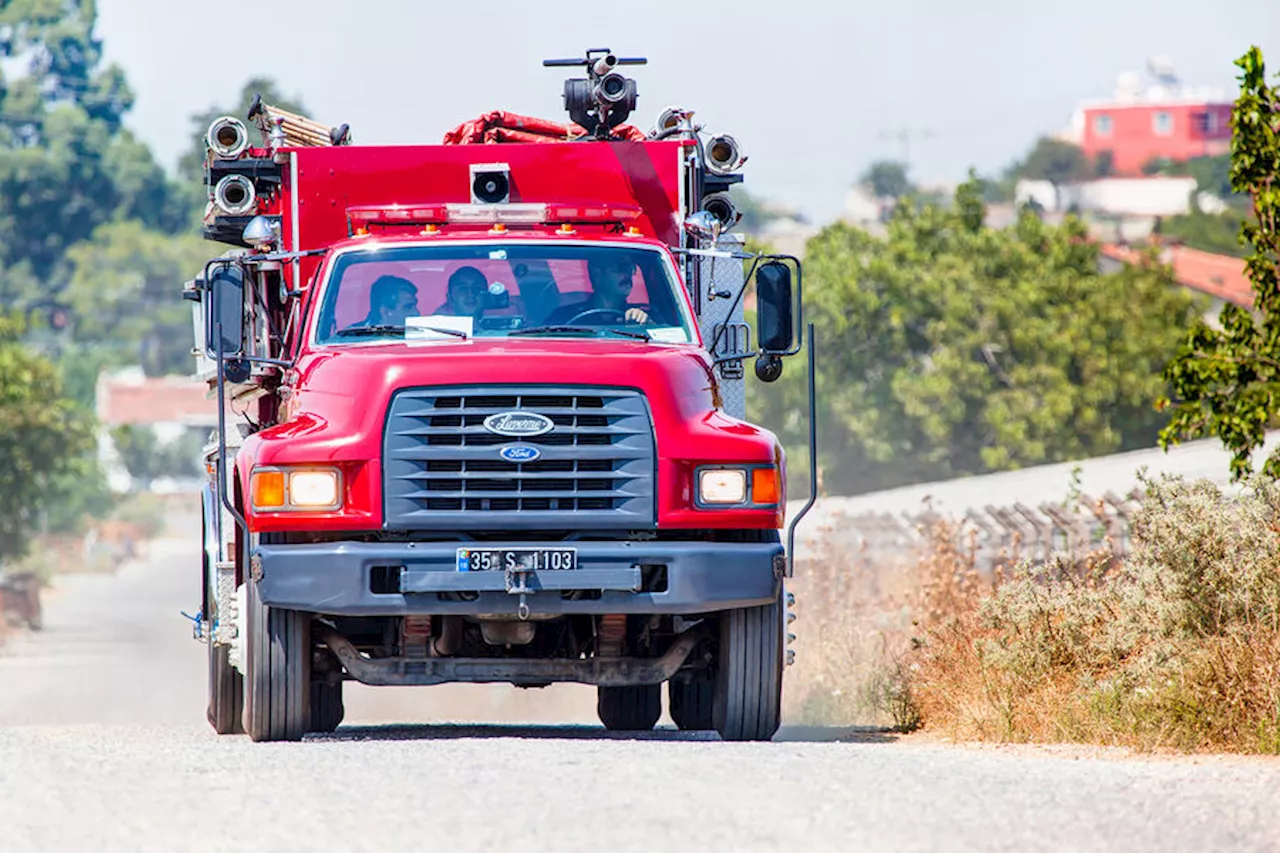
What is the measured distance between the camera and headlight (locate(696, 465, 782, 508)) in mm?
11750

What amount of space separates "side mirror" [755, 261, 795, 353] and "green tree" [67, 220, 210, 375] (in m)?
126

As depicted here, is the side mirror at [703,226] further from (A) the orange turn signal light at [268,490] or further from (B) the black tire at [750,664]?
(A) the orange turn signal light at [268,490]

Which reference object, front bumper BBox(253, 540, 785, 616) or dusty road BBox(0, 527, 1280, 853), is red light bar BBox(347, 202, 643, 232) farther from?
dusty road BBox(0, 527, 1280, 853)

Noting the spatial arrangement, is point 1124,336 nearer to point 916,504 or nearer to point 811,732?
point 916,504

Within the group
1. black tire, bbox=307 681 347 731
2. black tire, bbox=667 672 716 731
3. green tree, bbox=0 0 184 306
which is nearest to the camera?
black tire, bbox=667 672 716 731

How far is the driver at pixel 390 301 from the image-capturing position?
1271cm

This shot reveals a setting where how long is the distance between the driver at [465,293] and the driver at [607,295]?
388 millimetres

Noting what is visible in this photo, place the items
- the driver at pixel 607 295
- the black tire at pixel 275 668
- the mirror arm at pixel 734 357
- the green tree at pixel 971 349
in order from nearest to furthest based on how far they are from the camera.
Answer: the black tire at pixel 275 668, the driver at pixel 607 295, the mirror arm at pixel 734 357, the green tree at pixel 971 349

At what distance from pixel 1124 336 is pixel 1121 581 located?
1804 inches

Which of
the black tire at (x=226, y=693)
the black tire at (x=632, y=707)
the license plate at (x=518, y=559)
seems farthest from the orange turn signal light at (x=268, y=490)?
the black tire at (x=632, y=707)

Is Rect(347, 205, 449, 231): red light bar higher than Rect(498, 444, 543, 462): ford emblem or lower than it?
higher

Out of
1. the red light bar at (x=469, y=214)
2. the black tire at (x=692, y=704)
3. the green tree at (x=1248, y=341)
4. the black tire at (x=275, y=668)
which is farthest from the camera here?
the green tree at (x=1248, y=341)

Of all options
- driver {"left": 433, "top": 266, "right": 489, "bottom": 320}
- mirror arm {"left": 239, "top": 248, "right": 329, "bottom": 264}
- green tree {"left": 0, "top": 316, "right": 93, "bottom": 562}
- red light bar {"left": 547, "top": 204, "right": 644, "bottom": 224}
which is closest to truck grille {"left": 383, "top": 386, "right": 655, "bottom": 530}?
driver {"left": 433, "top": 266, "right": 489, "bottom": 320}

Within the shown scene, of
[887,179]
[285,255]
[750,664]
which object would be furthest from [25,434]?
[887,179]
